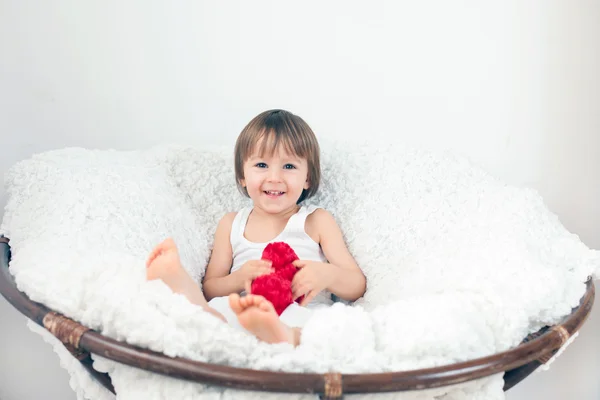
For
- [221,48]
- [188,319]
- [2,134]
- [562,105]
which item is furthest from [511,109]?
[2,134]

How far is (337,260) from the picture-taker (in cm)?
117

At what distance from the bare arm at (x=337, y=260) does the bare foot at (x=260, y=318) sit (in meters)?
0.35

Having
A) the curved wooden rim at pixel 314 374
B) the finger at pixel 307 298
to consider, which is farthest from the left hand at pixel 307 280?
the curved wooden rim at pixel 314 374

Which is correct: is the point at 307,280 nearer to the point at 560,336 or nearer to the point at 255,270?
the point at 255,270

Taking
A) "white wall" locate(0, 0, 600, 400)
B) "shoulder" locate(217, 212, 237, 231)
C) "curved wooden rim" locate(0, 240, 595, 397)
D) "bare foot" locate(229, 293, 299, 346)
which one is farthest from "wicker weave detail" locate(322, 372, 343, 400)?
"white wall" locate(0, 0, 600, 400)

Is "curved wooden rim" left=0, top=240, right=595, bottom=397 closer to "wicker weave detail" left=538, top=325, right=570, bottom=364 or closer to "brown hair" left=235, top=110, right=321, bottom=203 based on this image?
"wicker weave detail" left=538, top=325, right=570, bottom=364

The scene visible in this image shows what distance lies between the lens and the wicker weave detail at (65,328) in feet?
2.23

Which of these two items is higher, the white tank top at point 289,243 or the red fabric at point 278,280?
the red fabric at point 278,280

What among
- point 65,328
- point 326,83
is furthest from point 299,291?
point 326,83

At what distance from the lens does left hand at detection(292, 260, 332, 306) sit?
997mm

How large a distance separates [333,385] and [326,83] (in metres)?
0.98

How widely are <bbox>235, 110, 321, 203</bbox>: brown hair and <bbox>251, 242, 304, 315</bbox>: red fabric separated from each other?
0.20m

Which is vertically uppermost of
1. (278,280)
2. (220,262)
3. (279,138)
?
(279,138)

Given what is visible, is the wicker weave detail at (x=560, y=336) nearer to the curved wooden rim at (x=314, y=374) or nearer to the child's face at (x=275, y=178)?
→ the curved wooden rim at (x=314, y=374)
